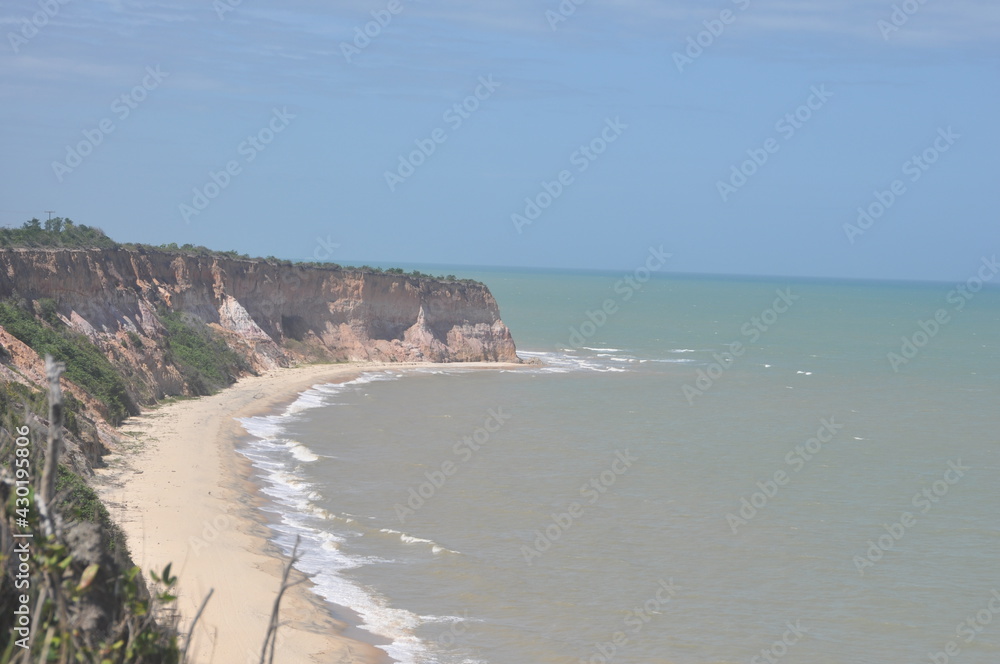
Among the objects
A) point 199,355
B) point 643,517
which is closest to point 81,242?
point 199,355

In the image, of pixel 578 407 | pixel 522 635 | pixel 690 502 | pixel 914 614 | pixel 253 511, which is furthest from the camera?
pixel 578 407

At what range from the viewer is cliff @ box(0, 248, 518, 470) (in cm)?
3250

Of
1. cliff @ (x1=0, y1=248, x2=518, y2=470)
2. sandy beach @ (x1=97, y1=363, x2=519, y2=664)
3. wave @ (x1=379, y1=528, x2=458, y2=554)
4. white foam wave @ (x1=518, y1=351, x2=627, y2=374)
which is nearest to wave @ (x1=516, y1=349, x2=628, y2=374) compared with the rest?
white foam wave @ (x1=518, y1=351, x2=627, y2=374)

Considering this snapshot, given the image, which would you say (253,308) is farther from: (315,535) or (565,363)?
(315,535)

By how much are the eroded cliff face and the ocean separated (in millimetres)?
5574

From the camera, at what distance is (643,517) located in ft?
72.2

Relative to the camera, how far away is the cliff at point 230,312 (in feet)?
107

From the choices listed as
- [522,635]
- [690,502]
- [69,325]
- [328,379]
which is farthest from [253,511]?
[328,379]

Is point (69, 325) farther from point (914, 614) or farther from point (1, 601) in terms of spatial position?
point (1, 601)

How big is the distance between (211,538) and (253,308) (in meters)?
32.6

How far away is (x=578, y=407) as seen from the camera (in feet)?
131

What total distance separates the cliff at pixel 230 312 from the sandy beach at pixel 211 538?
287cm

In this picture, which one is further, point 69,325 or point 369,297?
point 369,297

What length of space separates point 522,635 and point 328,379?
31.9 m
